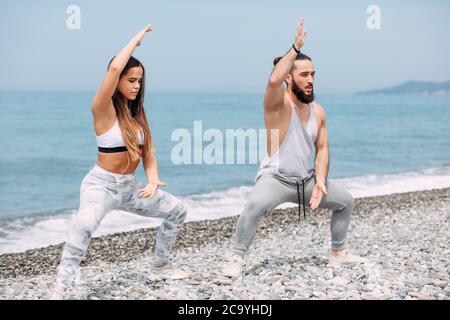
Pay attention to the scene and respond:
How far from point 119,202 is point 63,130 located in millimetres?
43906

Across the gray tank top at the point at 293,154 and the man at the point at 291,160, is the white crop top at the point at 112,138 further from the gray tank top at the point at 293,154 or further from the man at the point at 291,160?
the gray tank top at the point at 293,154

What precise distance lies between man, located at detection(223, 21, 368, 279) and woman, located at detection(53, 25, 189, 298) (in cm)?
77

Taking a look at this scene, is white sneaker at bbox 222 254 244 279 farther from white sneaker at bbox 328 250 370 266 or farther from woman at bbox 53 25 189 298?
white sneaker at bbox 328 250 370 266

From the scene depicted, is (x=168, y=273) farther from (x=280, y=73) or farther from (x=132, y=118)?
(x=280, y=73)

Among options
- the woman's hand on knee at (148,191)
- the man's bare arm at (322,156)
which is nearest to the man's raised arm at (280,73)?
the man's bare arm at (322,156)

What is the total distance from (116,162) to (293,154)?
5.52 ft

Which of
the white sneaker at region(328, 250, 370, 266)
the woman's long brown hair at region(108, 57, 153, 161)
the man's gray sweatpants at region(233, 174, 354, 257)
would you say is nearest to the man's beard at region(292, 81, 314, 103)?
the man's gray sweatpants at region(233, 174, 354, 257)

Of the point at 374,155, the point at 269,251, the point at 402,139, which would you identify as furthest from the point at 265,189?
the point at 402,139

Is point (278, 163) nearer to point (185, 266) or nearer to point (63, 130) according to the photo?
point (185, 266)

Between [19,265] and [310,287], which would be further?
[19,265]

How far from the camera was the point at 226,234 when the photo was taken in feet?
37.8

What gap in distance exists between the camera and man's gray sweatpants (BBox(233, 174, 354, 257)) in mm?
6466

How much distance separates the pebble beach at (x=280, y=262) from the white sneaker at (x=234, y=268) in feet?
0.31
